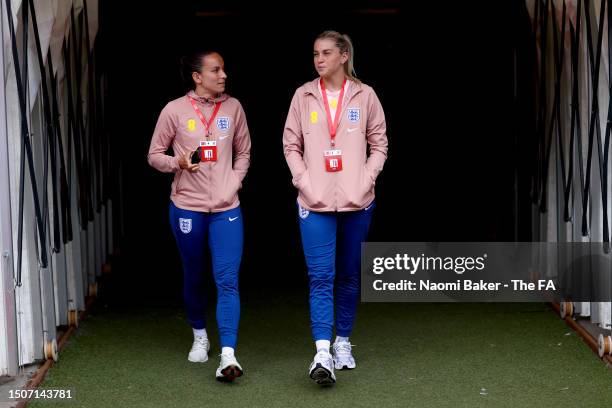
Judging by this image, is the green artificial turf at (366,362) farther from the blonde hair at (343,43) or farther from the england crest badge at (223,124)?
the blonde hair at (343,43)

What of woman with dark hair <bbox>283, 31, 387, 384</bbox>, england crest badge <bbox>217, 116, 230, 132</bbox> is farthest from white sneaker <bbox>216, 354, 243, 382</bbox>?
england crest badge <bbox>217, 116, 230, 132</bbox>

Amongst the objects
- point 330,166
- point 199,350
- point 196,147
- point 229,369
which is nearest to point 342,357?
point 229,369

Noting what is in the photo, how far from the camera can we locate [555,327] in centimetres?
548

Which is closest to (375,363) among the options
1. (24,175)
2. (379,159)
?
(379,159)

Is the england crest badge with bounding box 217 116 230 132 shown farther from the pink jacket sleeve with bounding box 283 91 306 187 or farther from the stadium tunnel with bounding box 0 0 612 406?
the stadium tunnel with bounding box 0 0 612 406

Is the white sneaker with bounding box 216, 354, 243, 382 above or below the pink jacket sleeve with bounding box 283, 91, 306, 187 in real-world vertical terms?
below

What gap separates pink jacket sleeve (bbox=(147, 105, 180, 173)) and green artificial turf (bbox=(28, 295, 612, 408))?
3.13ft

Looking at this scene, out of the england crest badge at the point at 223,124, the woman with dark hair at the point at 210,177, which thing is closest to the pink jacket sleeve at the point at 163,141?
the woman with dark hair at the point at 210,177

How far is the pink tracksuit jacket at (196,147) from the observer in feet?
14.7

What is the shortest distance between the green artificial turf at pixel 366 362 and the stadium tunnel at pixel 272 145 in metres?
0.05

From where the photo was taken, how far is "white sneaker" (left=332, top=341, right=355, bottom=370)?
4633 mm

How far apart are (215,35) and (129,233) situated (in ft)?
7.34

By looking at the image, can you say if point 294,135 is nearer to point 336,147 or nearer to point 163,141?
point 336,147

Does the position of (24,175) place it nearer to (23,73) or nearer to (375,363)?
(23,73)
